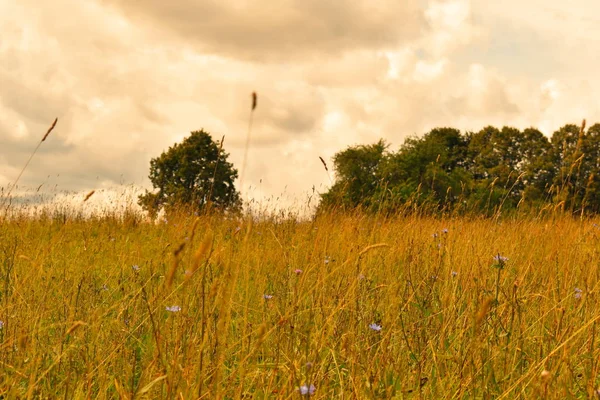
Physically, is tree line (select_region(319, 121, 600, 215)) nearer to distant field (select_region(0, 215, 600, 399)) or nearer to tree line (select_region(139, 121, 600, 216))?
tree line (select_region(139, 121, 600, 216))

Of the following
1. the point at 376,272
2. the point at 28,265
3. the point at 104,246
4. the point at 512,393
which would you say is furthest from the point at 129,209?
the point at 512,393

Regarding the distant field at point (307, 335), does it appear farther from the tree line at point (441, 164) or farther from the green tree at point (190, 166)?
the green tree at point (190, 166)

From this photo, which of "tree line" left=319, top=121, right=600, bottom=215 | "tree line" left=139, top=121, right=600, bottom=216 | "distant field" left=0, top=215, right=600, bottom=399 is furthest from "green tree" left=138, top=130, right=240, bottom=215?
"distant field" left=0, top=215, right=600, bottom=399

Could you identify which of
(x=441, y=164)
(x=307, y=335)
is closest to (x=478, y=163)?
(x=441, y=164)

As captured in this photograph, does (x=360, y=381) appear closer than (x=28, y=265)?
Yes

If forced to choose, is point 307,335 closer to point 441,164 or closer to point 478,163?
point 441,164

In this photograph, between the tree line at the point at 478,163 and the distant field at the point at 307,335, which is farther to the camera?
the tree line at the point at 478,163

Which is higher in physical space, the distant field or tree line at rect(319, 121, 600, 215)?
tree line at rect(319, 121, 600, 215)

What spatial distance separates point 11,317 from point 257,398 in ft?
4.31

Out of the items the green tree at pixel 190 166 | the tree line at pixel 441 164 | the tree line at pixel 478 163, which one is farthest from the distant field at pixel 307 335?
the green tree at pixel 190 166

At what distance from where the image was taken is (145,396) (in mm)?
2008

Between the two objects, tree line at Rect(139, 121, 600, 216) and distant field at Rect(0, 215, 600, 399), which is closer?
distant field at Rect(0, 215, 600, 399)

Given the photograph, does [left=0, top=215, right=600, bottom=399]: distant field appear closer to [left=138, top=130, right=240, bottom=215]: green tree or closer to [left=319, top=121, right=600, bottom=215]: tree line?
[left=319, top=121, right=600, bottom=215]: tree line

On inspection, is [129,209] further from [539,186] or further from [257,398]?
[539,186]
